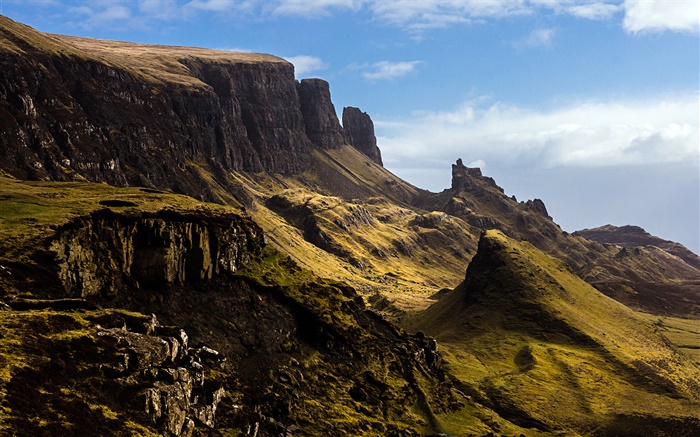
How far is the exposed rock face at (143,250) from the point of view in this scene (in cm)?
10638

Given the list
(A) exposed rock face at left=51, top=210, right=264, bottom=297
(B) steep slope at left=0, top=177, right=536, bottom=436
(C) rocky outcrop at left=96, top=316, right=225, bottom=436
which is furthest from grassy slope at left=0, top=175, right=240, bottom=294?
(C) rocky outcrop at left=96, top=316, right=225, bottom=436

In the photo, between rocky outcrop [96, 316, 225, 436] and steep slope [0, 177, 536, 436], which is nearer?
steep slope [0, 177, 536, 436]

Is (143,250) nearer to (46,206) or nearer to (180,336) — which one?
(46,206)

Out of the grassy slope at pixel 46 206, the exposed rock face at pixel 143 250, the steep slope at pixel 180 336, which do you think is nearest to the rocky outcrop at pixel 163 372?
the steep slope at pixel 180 336

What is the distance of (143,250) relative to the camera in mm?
121750

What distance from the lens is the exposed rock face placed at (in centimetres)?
10638

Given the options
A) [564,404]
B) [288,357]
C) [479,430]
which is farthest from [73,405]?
[564,404]

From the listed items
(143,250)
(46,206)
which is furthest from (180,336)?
(46,206)

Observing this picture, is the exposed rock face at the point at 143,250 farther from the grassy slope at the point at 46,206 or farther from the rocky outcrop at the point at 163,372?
the rocky outcrop at the point at 163,372

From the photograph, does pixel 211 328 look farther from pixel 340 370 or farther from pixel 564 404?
pixel 564 404

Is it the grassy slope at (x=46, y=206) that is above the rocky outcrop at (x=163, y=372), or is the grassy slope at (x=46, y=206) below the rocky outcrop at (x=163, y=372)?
above

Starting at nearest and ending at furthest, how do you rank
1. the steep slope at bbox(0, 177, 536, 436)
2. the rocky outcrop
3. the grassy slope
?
1. the steep slope at bbox(0, 177, 536, 436)
2. the rocky outcrop
3. the grassy slope

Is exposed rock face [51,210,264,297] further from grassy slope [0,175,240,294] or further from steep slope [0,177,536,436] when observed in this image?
grassy slope [0,175,240,294]

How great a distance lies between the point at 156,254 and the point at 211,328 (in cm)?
1826
